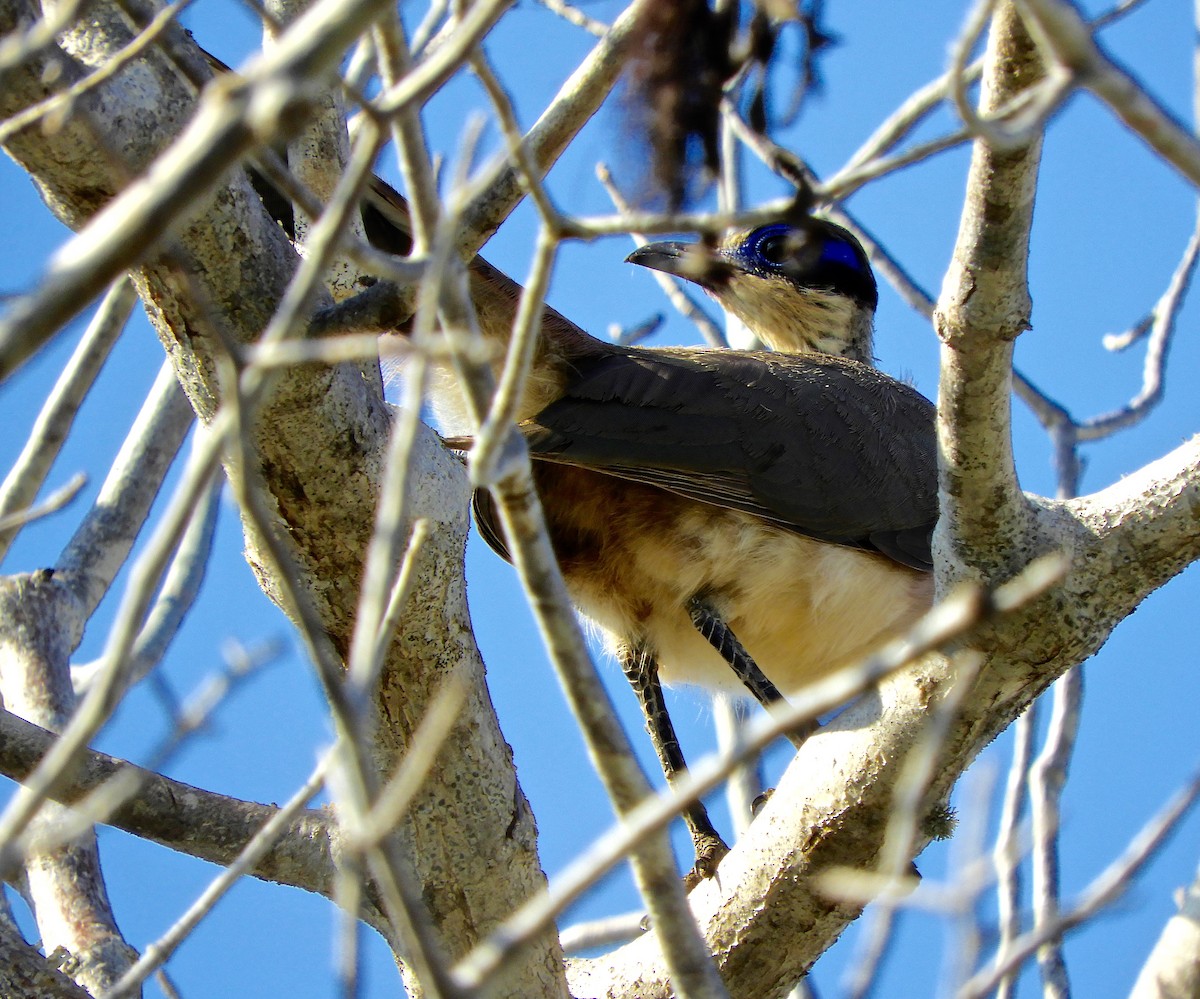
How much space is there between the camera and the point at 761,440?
4.63m

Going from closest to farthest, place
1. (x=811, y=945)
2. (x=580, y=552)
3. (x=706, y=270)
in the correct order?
(x=706, y=270)
(x=811, y=945)
(x=580, y=552)

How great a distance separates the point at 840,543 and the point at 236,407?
3.49 m

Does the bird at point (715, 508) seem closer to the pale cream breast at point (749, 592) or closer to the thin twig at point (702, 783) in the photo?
the pale cream breast at point (749, 592)

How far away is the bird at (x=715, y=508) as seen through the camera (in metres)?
4.43

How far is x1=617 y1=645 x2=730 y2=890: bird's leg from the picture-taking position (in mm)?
4332

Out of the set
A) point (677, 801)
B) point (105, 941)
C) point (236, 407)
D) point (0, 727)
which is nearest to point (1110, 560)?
point (677, 801)

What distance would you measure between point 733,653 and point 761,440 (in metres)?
0.70

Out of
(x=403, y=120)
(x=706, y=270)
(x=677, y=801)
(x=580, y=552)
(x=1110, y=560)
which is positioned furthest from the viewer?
(x=580, y=552)

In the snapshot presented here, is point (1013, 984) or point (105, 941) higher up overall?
point (105, 941)

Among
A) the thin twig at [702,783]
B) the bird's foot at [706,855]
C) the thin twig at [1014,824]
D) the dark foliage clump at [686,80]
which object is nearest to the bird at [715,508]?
the bird's foot at [706,855]

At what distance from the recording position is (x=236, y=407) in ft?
4.85

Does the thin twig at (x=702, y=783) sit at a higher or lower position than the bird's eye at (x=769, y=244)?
lower

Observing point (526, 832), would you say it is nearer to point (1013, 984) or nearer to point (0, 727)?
point (0, 727)

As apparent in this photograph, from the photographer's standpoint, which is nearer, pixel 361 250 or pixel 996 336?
Answer: pixel 361 250
